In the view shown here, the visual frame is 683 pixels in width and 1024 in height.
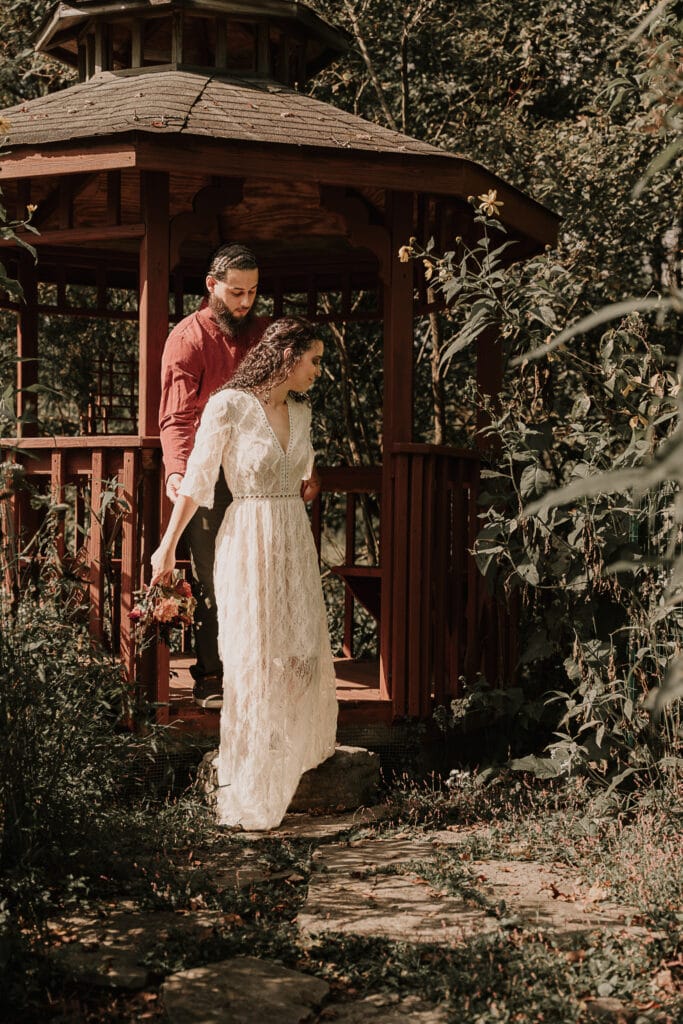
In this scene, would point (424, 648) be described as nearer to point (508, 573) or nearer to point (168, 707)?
point (508, 573)

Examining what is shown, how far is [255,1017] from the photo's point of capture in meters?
3.71

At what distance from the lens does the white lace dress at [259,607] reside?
569 cm

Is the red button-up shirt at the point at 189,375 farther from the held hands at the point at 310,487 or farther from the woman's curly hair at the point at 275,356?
the held hands at the point at 310,487

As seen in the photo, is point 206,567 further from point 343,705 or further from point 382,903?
point 382,903

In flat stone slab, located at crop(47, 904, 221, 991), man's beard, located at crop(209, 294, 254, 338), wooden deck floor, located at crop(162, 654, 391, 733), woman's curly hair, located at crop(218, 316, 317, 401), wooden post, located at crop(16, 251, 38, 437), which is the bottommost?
flat stone slab, located at crop(47, 904, 221, 991)

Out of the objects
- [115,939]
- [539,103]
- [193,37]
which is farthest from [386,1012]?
[539,103]

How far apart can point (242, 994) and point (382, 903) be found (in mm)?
971

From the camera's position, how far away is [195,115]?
655cm

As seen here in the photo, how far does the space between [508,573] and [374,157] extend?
2.25m

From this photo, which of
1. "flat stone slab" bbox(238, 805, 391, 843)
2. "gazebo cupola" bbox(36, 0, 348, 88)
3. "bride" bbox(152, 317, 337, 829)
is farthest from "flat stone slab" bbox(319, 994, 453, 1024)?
"gazebo cupola" bbox(36, 0, 348, 88)

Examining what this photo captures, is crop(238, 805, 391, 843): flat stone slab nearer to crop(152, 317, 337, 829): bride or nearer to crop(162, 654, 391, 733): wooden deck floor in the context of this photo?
crop(152, 317, 337, 829): bride

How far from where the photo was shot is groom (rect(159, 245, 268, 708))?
6.06 metres

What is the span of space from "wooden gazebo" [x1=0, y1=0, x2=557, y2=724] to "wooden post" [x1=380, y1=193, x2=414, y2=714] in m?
0.01

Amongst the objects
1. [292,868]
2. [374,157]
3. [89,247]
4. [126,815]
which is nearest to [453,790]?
[292,868]
